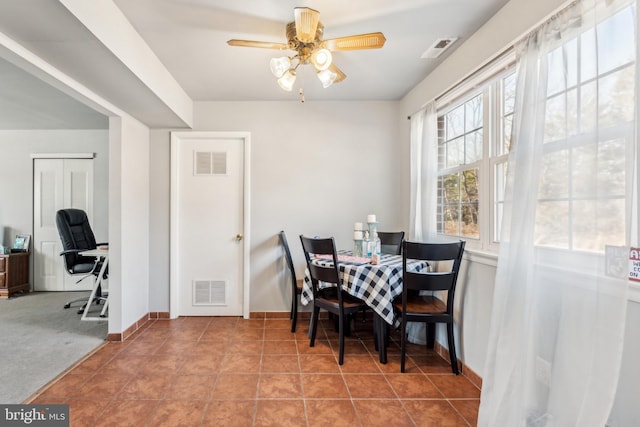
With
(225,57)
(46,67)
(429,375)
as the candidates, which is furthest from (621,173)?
(46,67)

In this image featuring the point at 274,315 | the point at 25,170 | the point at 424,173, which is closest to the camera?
the point at 424,173

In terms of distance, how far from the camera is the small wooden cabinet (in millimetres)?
4008

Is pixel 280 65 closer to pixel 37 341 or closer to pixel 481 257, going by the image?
pixel 481 257

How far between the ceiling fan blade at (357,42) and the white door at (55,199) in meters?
4.34

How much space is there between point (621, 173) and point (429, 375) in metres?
1.75

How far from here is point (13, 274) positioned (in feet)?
13.4

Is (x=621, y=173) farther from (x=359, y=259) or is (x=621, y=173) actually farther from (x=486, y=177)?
(x=359, y=259)

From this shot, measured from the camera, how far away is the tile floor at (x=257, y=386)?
171 cm

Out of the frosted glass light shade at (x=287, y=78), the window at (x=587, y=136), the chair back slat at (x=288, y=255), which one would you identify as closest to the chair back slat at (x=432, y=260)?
the window at (x=587, y=136)

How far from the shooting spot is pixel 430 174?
2.59m

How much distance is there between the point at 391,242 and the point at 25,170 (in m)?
5.38

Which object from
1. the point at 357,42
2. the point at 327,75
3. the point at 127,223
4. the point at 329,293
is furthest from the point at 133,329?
the point at 357,42

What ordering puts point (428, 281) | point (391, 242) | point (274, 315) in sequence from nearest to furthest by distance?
point (428, 281)
point (391, 242)
point (274, 315)

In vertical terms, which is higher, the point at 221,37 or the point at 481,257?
the point at 221,37
